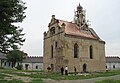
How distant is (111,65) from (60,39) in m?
70.2

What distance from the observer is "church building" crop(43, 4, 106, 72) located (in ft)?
151

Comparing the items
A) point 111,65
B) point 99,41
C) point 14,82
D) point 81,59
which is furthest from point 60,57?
point 111,65

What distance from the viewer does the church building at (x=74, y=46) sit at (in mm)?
46031

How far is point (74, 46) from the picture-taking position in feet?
157

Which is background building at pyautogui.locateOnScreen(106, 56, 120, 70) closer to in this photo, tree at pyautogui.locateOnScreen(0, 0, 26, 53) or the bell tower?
the bell tower

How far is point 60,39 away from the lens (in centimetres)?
4650

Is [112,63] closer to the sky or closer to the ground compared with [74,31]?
closer to the ground

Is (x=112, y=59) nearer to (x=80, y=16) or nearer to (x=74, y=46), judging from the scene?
(x=80, y=16)

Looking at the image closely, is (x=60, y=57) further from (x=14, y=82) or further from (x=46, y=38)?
(x=14, y=82)

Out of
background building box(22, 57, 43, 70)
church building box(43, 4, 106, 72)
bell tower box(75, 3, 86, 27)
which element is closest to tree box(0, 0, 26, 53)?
church building box(43, 4, 106, 72)

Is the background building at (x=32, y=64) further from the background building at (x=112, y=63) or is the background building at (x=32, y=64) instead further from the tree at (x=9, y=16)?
the tree at (x=9, y=16)

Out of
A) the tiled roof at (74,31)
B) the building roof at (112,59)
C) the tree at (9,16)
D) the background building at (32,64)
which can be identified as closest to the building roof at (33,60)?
the background building at (32,64)

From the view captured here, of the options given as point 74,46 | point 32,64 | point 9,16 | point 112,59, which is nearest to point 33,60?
point 32,64

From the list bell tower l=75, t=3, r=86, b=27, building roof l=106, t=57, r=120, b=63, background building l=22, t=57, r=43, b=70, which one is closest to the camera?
bell tower l=75, t=3, r=86, b=27
